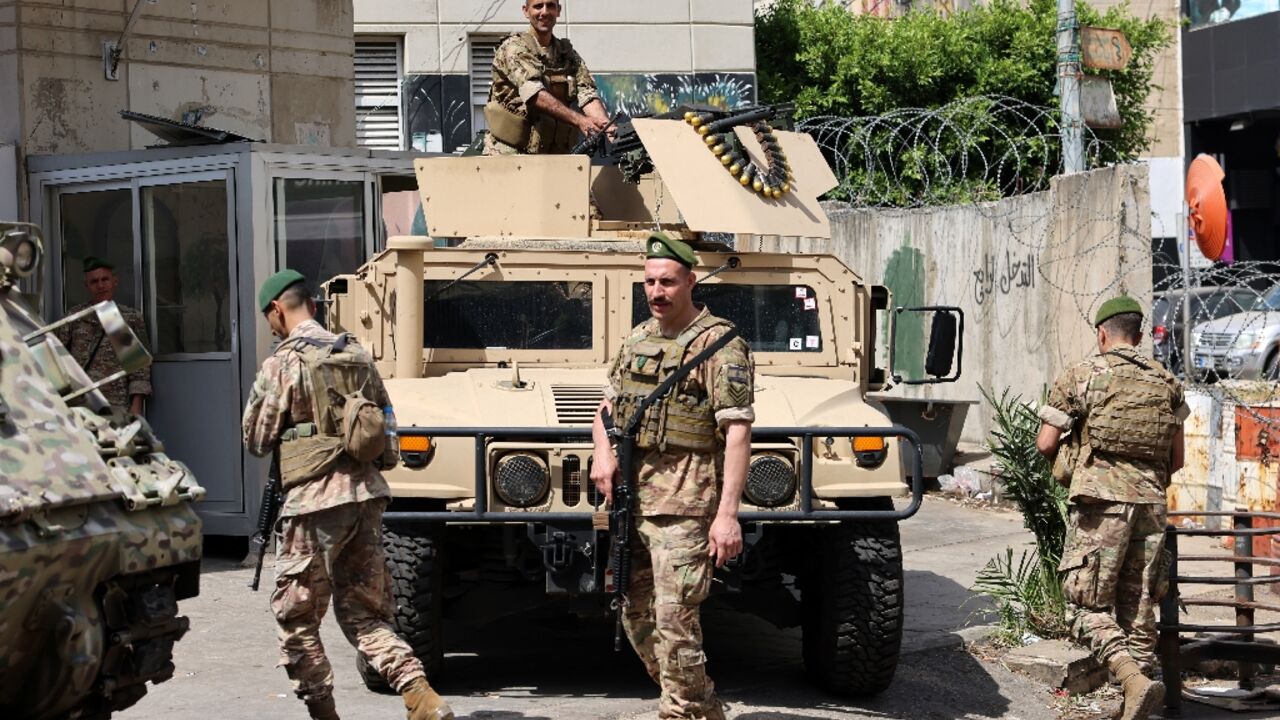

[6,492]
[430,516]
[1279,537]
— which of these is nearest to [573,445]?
[430,516]

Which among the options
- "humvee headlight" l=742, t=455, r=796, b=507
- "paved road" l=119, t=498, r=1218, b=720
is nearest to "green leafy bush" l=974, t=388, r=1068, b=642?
"paved road" l=119, t=498, r=1218, b=720

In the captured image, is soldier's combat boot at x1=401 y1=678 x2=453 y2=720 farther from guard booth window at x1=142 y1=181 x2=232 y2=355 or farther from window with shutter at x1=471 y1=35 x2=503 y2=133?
window with shutter at x1=471 y1=35 x2=503 y2=133

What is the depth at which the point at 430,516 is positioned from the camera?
7.05m

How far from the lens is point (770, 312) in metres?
→ 8.38

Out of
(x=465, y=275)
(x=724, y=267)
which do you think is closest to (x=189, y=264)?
(x=465, y=275)

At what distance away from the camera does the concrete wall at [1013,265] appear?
511 inches

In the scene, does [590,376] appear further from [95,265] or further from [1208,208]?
[1208,208]

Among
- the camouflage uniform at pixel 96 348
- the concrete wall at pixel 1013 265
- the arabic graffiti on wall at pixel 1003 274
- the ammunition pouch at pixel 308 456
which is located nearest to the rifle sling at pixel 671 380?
the ammunition pouch at pixel 308 456

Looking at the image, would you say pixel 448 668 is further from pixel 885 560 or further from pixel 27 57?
pixel 27 57

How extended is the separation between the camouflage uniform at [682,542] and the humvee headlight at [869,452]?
45.4 inches

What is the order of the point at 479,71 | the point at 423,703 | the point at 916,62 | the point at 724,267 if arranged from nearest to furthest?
the point at 423,703 < the point at 724,267 < the point at 479,71 < the point at 916,62

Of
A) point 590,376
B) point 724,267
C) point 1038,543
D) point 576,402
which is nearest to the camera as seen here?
point 576,402

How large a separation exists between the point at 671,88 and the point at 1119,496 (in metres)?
13.3

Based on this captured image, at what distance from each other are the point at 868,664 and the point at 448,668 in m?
1.86
